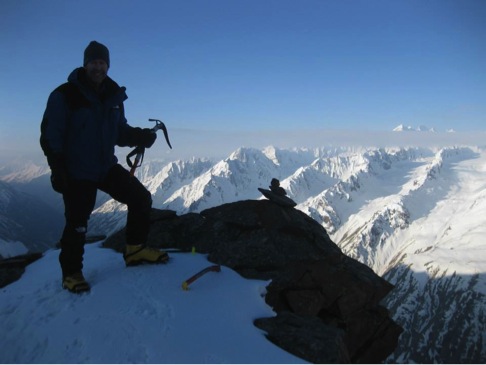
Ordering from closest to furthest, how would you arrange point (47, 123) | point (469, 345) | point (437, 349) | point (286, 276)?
1. point (47, 123)
2. point (286, 276)
3. point (469, 345)
4. point (437, 349)

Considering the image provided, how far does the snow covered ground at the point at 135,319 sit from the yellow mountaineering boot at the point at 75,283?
0.58ft

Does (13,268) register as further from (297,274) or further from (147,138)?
(297,274)

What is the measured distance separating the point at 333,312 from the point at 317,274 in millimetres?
1223

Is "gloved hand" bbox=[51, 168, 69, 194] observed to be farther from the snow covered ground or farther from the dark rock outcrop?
the dark rock outcrop

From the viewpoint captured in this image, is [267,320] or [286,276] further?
[286,276]

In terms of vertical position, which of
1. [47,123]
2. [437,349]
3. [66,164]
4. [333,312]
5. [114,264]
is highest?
[47,123]

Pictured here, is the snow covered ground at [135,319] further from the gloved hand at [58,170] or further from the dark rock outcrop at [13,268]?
the gloved hand at [58,170]

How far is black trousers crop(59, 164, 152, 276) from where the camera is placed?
8.83 meters

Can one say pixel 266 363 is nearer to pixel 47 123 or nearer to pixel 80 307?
pixel 80 307

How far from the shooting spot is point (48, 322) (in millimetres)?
7578

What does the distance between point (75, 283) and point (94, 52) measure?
5660 mm

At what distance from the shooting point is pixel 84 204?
891cm

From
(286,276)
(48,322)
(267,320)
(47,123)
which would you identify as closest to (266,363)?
(267,320)

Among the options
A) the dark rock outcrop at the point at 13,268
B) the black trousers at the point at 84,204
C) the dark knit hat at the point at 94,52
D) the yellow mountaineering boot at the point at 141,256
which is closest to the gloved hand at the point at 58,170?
the black trousers at the point at 84,204
